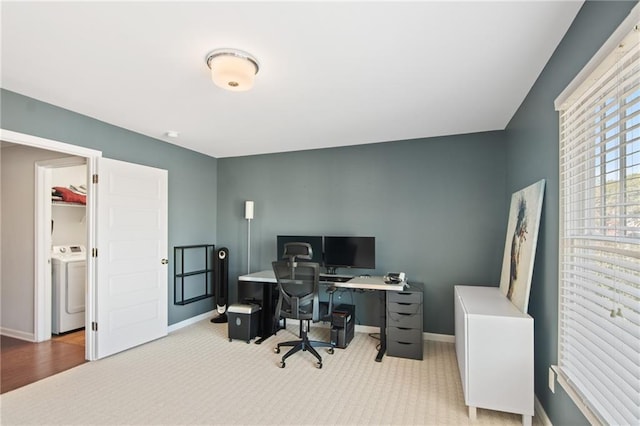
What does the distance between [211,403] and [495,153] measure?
12.5ft

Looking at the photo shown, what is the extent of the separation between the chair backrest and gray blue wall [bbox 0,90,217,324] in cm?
177

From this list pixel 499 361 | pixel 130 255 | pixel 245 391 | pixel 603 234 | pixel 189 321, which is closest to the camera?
pixel 603 234

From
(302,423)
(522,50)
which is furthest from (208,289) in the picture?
(522,50)

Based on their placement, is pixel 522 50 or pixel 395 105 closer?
pixel 522 50

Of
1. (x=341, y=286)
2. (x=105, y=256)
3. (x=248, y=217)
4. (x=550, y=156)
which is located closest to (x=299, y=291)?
(x=341, y=286)

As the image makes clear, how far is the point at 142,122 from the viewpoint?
3398mm

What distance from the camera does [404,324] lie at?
342 cm

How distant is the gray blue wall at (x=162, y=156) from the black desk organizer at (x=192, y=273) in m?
0.08

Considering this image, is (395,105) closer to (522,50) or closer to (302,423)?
(522,50)

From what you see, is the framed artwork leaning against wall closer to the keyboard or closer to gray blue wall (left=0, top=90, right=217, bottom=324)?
the keyboard

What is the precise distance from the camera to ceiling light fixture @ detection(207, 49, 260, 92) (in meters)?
2.00

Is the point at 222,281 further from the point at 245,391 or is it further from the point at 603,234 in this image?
the point at 603,234

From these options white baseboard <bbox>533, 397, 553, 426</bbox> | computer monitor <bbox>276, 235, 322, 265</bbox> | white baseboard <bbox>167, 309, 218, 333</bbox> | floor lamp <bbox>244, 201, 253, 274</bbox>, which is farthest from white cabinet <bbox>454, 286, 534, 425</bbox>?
white baseboard <bbox>167, 309, 218, 333</bbox>

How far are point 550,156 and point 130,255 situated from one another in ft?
13.1
